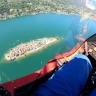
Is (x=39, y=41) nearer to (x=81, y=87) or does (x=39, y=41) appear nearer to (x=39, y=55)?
(x=39, y=55)

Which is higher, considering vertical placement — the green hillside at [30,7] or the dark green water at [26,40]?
the dark green water at [26,40]

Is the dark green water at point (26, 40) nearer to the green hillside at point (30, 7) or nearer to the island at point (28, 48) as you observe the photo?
the island at point (28, 48)

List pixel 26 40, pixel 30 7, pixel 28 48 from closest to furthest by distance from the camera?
1. pixel 28 48
2. pixel 26 40
3. pixel 30 7

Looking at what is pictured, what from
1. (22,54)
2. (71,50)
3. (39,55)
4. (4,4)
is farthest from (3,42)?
(71,50)

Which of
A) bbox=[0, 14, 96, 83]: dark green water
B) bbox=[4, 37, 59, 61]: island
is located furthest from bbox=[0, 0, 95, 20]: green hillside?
bbox=[4, 37, 59, 61]: island

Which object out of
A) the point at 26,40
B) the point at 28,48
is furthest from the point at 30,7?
the point at 28,48

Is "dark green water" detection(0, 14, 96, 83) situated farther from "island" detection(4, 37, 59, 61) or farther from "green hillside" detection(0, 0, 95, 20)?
"green hillside" detection(0, 0, 95, 20)

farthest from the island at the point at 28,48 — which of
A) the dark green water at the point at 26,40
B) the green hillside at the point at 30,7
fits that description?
the green hillside at the point at 30,7

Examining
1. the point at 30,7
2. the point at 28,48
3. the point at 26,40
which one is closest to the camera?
the point at 28,48

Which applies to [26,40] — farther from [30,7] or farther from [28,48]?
[30,7]
